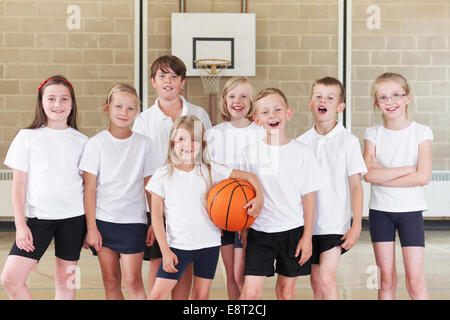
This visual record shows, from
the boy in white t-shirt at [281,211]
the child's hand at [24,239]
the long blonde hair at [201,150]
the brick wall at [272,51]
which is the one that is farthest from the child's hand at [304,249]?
the brick wall at [272,51]

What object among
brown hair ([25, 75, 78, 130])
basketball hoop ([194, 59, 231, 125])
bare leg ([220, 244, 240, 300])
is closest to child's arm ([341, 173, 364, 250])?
bare leg ([220, 244, 240, 300])

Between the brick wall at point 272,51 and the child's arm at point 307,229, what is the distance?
13.4 feet

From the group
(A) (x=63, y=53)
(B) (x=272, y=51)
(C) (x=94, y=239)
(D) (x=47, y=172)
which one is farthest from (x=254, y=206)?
(A) (x=63, y=53)

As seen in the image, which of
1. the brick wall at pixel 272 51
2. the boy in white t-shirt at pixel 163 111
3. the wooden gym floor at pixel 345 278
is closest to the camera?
the boy in white t-shirt at pixel 163 111

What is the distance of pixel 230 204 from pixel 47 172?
0.89 metres

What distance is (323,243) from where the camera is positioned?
2.28m

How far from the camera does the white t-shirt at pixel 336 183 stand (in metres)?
2.28

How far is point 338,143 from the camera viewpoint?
2.35 m

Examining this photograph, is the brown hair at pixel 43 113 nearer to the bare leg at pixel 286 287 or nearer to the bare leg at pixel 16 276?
the bare leg at pixel 16 276

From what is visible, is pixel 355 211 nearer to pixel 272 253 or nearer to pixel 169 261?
pixel 272 253

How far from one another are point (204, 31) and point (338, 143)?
415 centimetres

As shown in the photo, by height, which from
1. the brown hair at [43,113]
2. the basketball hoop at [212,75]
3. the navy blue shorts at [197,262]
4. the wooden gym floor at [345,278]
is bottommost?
the wooden gym floor at [345,278]

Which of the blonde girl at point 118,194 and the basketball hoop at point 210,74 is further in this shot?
the basketball hoop at point 210,74
